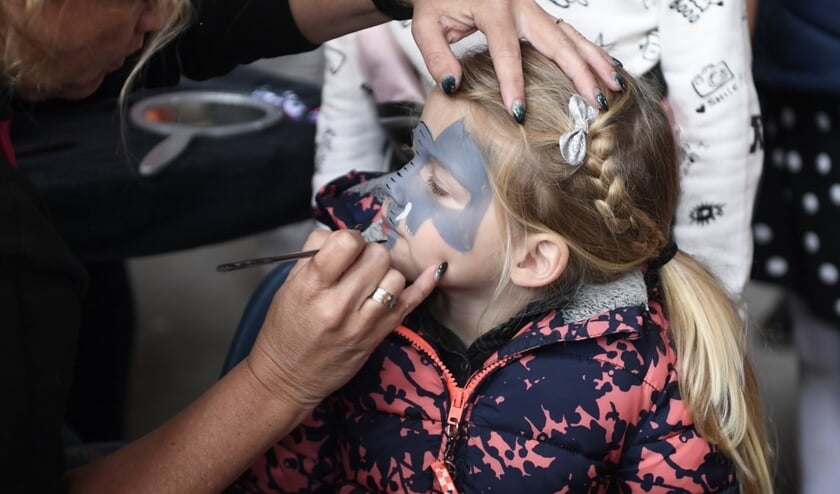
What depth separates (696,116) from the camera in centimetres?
117

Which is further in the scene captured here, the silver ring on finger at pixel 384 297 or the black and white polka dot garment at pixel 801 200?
the black and white polka dot garment at pixel 801 200

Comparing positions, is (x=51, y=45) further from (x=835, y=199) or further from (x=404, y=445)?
(x=835, y=199)

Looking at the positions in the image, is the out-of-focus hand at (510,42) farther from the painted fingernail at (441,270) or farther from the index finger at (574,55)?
the painted fingernail at (441,270)

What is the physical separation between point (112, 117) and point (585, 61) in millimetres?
873

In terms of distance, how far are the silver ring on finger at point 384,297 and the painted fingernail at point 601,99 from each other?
0.27 meters

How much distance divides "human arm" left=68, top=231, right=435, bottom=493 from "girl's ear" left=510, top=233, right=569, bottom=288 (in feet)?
0.34

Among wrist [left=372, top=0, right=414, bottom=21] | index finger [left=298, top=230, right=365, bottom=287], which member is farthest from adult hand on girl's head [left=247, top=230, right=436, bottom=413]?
wrist [left=372, top=0, right=414, bottom=21]

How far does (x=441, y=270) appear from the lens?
3.20ft

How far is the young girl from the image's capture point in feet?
3.08

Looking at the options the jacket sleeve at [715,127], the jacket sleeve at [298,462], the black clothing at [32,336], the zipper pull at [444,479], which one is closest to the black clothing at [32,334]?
the black clothing at [32,336]

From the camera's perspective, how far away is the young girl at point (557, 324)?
938mm

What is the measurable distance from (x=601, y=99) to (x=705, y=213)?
38 cm

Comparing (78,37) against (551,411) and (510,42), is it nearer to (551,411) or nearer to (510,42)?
(510,42)

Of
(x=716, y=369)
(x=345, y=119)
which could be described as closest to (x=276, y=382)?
(x=716, y=369)
